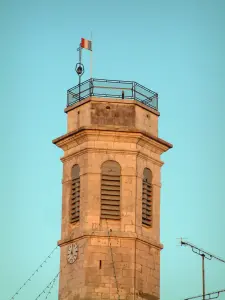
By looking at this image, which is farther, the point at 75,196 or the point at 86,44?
the point at 86,44

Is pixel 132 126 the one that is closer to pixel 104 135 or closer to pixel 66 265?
pixel 104 135

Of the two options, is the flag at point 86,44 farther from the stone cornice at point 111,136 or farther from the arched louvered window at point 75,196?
the arched louvered window at point 75,196

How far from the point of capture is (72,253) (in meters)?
65.0

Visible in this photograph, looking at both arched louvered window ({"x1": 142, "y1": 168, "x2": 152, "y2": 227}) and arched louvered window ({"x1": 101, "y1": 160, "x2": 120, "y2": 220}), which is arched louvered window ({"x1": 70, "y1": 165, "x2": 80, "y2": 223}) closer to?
arched louvered window ({"x1": 101, "y1": 160, "x2": 120, "y2": 220})

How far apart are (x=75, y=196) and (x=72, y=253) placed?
304 centimetres

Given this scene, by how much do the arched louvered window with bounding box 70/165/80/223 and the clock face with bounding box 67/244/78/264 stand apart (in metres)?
1.40

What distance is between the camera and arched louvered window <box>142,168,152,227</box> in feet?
216

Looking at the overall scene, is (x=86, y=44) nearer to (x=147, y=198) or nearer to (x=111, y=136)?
(x=111, y=136)

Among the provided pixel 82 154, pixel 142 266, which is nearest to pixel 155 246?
pixel 142 266

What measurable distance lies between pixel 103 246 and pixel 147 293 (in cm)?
326

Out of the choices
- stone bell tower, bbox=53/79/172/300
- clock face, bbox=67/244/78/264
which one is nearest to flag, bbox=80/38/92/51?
stone bell tower, bbox=53/79/172/300

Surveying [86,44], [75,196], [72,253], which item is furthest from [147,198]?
[86,44]

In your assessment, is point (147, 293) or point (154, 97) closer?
point (147, 293)

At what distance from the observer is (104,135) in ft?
215
